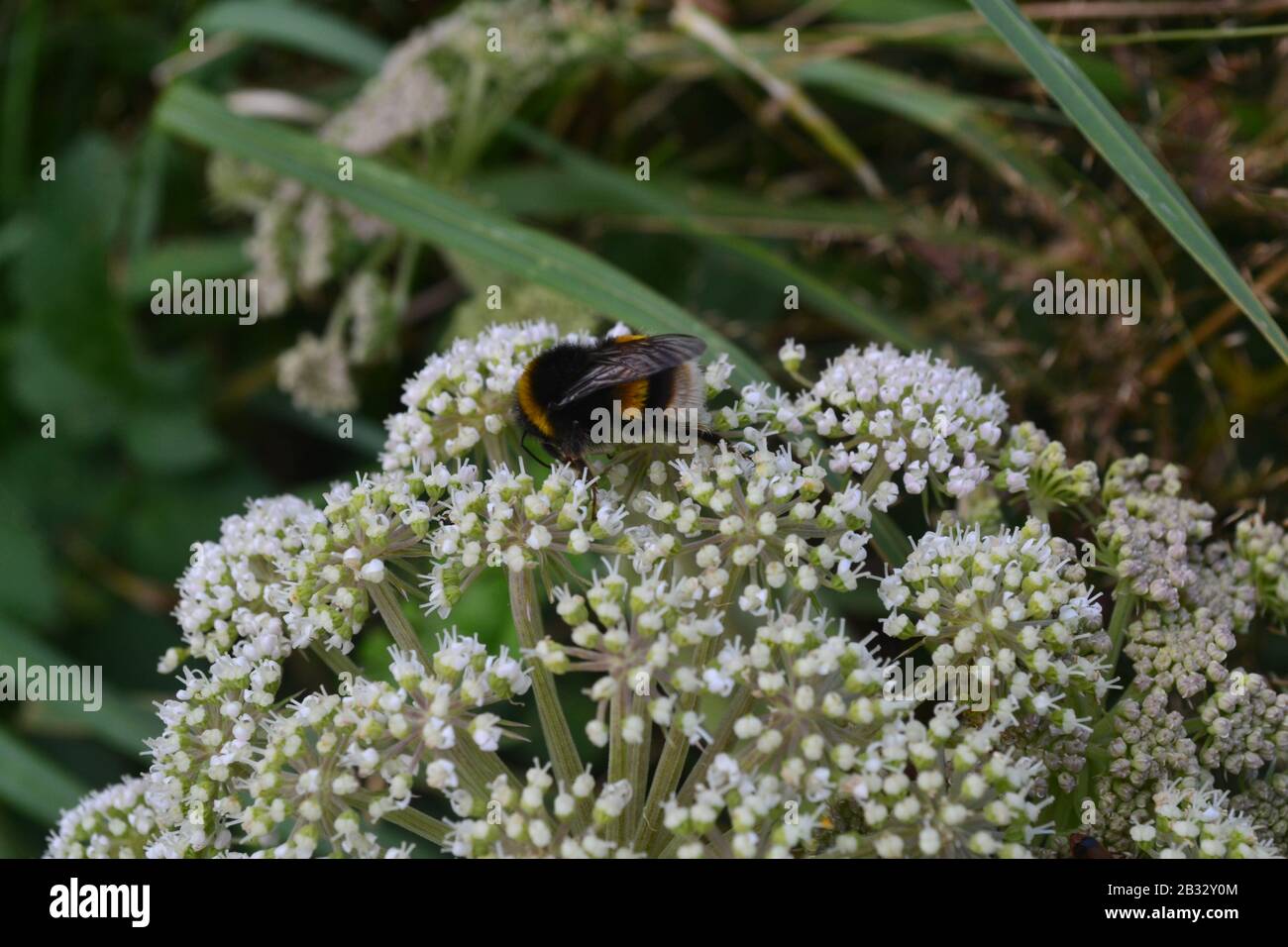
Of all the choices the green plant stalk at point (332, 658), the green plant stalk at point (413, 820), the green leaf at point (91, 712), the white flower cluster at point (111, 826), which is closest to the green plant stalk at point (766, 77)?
the green plant stalk at point (332, 658)

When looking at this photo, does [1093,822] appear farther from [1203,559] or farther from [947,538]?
[1203,559]

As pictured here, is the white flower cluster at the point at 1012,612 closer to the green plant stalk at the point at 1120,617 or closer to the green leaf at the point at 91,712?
the green plant stalk at the point at 1120,617

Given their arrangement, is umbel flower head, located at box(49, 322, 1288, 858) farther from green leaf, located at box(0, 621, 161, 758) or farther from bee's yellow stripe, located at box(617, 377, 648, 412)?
green leaf, located at box(0, 621, 161, 758)

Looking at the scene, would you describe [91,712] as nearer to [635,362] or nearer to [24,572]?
[24,572]

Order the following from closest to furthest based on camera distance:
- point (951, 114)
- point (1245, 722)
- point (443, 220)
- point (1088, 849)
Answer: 1. point (1088, 849)
2. point (1245, 722)
3. point (443, 220)
4. point (951, 114)

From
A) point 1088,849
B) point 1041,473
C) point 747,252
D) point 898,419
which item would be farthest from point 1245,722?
point 747,252
